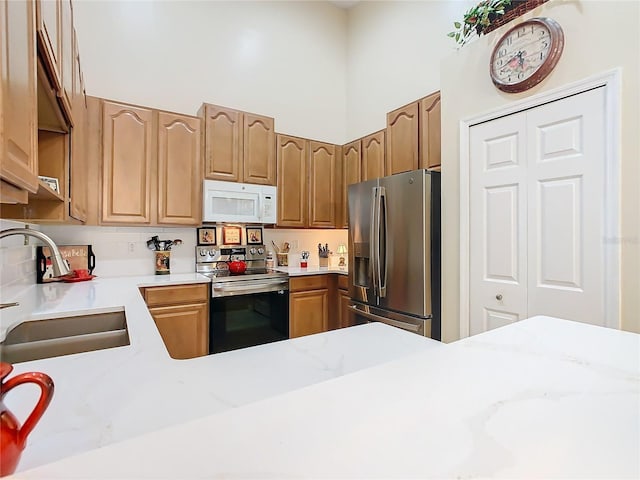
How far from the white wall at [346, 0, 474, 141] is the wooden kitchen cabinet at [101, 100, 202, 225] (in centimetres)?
213

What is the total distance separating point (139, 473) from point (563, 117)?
2.18 metres

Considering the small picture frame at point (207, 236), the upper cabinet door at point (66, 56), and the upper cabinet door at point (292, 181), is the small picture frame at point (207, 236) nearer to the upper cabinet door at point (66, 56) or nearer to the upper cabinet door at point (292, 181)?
the upper cabinet door at point (292, 181)

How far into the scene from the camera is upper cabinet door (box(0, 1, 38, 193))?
24.2 inches

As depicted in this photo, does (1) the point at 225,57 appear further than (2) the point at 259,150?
Yes

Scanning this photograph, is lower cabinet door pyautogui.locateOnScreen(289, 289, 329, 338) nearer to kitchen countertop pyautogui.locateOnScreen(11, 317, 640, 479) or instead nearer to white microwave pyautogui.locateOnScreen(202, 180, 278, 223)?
white microwave pyautogui.locateOnScreen(202, 180, 278, 223)

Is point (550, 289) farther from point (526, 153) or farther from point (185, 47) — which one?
point (185, 47)

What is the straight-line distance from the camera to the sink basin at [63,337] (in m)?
1.25

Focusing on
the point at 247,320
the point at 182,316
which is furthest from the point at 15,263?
the point at 247,320

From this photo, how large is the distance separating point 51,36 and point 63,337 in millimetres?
1216

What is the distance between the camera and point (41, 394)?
1.37 feet

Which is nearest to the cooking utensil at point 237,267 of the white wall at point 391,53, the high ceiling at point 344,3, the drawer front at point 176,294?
the drawer front at point 176,294

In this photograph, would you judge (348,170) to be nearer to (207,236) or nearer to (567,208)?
(207,236)

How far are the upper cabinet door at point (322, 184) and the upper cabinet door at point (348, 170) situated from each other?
10 cm

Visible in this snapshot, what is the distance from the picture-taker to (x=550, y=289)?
68.7 inches
